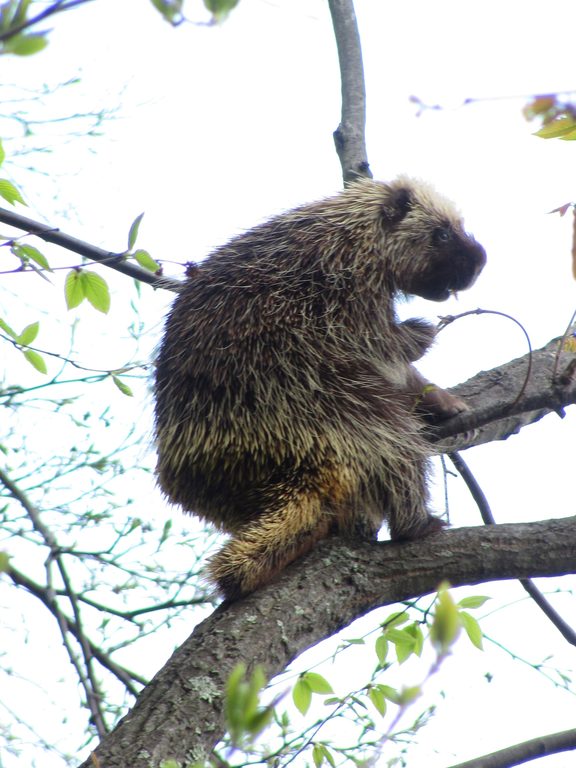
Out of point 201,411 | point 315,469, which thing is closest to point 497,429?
point 315,469

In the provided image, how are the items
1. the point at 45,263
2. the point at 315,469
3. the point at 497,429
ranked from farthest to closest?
the point at 497,429
the point at 315,469
the point at 45,263

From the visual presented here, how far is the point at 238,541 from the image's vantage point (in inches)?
91.0

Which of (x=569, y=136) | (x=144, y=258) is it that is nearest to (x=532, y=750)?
(x=569, y=136)

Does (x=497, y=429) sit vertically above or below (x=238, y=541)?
above

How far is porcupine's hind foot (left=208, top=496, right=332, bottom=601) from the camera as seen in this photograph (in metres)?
2.19

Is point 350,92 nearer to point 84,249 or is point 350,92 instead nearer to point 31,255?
point 84,249

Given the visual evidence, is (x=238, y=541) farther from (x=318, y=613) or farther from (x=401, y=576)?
(x=401, y=576)

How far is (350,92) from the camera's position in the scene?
12.2ft

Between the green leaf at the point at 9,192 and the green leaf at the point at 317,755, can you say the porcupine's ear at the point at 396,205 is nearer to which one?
the green leaf at the point at 9,192

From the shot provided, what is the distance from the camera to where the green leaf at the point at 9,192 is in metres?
2.10

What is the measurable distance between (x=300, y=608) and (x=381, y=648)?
30cm

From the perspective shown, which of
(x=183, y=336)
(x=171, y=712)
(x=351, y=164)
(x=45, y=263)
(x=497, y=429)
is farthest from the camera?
(x=351, y=164)

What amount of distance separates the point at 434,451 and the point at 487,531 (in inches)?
22.0

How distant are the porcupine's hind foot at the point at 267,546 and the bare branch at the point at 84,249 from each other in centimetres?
77
